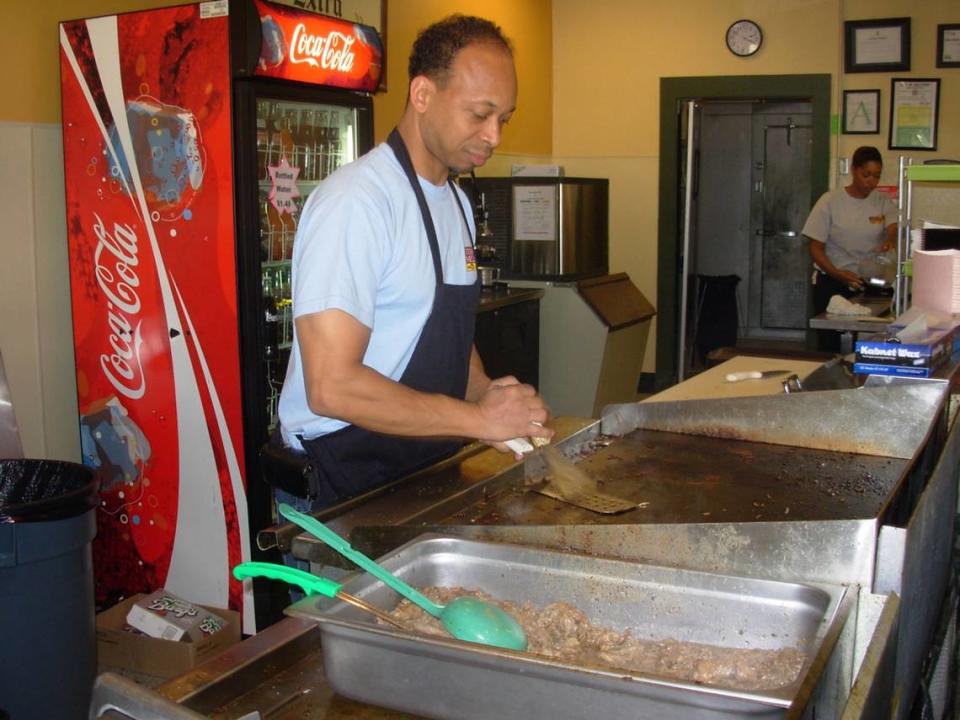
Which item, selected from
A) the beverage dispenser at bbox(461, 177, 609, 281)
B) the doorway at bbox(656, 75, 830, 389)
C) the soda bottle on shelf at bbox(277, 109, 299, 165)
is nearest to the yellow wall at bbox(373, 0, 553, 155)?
the beverage dispenser at bbox(461, 177, 609, 281)

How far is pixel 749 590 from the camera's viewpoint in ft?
4.61

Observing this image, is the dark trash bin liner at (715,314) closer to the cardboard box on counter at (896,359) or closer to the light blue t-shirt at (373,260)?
the cardboard box on counter at (896,359)

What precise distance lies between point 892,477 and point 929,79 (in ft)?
18.9

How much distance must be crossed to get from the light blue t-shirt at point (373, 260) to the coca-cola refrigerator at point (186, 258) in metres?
1.42

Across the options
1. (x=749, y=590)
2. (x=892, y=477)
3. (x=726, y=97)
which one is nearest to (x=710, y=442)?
(x=892, y=477)

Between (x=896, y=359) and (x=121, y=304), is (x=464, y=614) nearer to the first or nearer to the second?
(x=896, y=359)

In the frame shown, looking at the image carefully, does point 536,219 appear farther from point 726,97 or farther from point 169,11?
point 169,11

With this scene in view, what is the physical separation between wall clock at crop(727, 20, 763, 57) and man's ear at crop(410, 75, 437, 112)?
5.84m

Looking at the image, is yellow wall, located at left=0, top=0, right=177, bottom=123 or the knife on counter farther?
yellow wall, located at left=0, top=0, right=177, bottom=123

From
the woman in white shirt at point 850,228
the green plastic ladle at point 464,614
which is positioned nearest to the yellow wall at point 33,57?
the green plastic ladle at point 464,614

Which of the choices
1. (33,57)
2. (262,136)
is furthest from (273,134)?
(33,57)

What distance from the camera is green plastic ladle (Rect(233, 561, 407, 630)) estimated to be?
1276 mm

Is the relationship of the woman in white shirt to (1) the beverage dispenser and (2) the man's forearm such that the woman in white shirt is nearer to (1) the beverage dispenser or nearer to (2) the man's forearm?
(1) the beverage dispenser

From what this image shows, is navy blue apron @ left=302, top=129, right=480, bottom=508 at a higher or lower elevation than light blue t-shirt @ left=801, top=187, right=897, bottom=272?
lower
